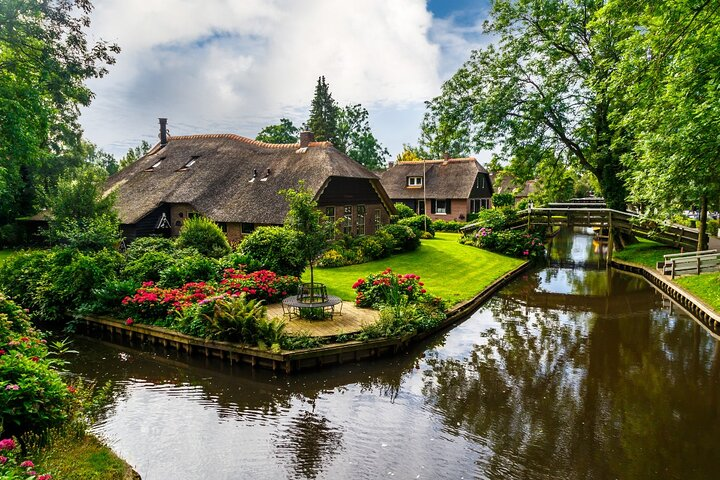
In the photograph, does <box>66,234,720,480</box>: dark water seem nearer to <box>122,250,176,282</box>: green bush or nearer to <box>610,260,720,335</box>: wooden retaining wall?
<box>610,260,720,335</box>: wooden retaining wall

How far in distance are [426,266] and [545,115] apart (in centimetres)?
1367

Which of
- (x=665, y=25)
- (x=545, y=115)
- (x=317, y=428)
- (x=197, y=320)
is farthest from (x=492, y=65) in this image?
(x=317, y=428)

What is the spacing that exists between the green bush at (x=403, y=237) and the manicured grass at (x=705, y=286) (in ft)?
45.3

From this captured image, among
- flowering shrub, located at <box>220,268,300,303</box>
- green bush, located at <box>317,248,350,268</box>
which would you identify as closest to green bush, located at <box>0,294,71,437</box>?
flowering shrub, located at <box>220,268,300,303</box>

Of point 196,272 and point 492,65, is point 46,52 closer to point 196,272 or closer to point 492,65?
point 196,272

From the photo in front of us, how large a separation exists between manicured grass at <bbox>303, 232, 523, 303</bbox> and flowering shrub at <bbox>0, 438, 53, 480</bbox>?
12225 mm

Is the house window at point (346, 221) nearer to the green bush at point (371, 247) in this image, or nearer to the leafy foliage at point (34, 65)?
the green bush at point (371, 247)

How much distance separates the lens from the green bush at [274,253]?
1812cm

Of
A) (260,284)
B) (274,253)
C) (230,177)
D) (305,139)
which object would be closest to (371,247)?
(274,253)

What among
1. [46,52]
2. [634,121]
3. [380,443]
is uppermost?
[46,52]

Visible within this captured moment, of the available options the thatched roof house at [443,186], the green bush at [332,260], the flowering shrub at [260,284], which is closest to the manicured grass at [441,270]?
the green bush at [332,260]

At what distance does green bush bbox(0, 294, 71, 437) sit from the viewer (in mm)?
6938

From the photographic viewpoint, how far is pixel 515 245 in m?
31.0

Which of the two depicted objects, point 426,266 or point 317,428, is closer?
point 317,428
